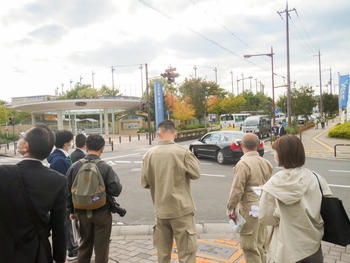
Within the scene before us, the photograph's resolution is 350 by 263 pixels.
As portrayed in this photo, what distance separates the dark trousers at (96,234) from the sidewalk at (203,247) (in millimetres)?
609

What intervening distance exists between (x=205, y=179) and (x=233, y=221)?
6538 millimetres

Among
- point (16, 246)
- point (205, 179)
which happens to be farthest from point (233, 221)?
point (205, 179)

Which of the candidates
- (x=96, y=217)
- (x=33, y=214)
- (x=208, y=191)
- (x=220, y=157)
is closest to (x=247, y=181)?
(x=96, y=217)

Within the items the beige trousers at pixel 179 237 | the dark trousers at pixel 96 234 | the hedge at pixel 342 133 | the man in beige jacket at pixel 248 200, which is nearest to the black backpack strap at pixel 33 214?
the dark trousers at pixel 96 234

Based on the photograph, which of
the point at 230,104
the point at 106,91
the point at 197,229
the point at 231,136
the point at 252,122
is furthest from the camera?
the point at 106,91

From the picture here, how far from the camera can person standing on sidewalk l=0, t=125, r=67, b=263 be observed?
1959mm

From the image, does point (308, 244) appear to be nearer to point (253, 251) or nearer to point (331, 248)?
point (253, 251)

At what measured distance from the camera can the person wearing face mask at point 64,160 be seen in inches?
154

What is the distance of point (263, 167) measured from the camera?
3285mm

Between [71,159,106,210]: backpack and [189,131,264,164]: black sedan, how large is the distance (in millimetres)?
9441

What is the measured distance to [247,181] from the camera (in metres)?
3.22

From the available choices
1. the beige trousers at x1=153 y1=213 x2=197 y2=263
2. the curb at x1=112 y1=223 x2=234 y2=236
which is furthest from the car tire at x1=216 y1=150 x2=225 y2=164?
the beige trousers at x1=153 y1=213 x2=197 y2=263

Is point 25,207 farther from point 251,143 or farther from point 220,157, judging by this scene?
point 220,157

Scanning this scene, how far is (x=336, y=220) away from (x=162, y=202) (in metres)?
1.59
